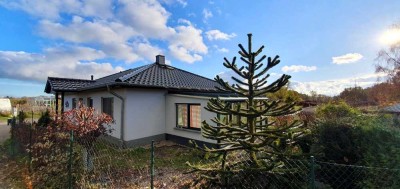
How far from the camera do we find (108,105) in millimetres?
13641

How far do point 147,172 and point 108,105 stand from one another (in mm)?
7089

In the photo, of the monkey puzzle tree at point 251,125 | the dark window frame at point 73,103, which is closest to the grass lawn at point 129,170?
the monkey puzzle tree at point 251,125

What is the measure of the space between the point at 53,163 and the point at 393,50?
32.9m

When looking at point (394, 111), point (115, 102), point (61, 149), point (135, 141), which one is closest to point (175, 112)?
point (135, 141)

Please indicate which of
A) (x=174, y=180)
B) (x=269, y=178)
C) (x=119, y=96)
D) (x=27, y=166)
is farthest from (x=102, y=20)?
(x=269, y=178)

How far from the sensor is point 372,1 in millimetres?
9008

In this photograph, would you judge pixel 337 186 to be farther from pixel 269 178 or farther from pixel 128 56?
pixel 128 56

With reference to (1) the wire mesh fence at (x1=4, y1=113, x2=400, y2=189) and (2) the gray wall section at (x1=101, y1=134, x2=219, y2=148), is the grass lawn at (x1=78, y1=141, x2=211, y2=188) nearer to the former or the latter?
(1) the wire mesh fence at (x1=4, y1=113, x2=400, y2=189)

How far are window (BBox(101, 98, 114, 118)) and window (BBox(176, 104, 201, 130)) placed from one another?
12.4 ft

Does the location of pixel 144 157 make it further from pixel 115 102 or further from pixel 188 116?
pixel 115 102

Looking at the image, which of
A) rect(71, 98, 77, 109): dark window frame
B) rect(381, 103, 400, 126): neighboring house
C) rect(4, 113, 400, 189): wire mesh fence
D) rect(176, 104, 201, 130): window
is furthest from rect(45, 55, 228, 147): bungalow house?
rect(381, 103, 400, 126): neighboring house

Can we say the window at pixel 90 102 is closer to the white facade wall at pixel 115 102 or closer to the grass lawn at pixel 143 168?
the white facade wall at pixel 115 102

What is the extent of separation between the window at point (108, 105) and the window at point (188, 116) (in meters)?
3.77

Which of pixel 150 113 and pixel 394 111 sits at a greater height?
pixel 150 113
